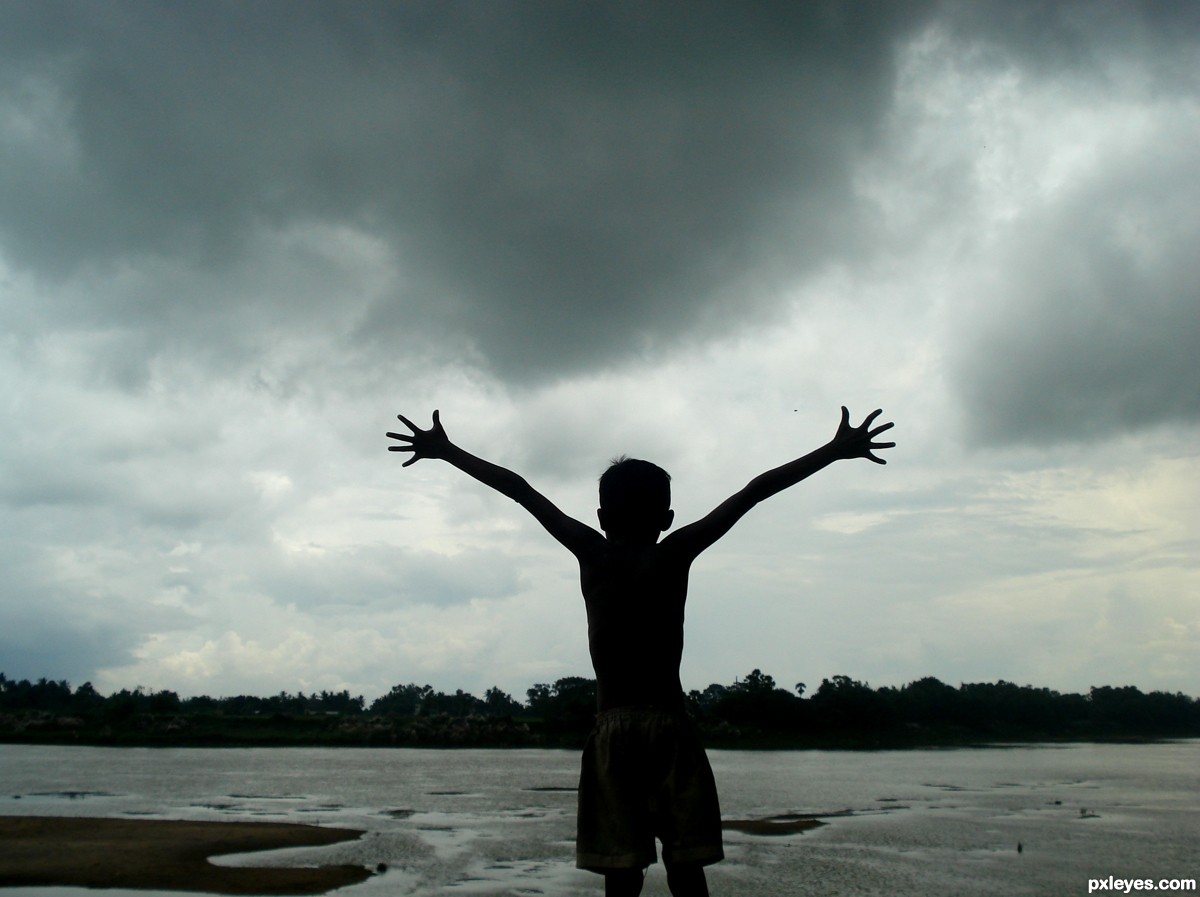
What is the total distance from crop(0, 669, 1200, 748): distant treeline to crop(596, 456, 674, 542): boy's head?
85.3 m

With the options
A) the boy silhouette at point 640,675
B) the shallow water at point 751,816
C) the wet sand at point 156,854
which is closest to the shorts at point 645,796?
the boy silhouette at point 640,675

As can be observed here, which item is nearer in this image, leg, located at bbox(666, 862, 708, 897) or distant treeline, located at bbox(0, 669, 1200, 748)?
leg, located at bbox(666, 862, 708, 897)

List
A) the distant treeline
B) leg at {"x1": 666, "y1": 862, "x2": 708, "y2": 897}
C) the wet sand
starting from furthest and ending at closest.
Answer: the distant treeline < the wet sand < leg at {"x1": 666, "y1": 862, "x2": 708, "y2": 897}

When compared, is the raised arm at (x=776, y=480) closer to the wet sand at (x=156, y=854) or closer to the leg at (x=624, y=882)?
the leg at (x=624, y=882)

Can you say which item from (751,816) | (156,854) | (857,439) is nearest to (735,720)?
(751,816)

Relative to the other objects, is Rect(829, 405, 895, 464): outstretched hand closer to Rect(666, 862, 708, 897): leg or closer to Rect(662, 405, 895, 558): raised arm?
Rect(662, 405, 895, 558): raised arm

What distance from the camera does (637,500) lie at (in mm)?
3174

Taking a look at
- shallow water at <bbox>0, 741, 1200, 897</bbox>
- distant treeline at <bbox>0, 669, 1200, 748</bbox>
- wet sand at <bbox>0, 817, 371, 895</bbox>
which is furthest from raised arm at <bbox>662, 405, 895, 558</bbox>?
distant treeline at <bbox>0, 669, 1200, 748</bbox>

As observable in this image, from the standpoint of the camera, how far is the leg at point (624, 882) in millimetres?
2836

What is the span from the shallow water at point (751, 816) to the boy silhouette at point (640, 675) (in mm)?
17002

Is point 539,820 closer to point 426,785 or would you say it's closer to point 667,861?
point 426,785

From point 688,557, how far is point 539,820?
1191 inches

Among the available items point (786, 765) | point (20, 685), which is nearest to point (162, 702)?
point (20, 685)

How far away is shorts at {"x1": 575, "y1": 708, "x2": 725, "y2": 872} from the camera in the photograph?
2.80 m
